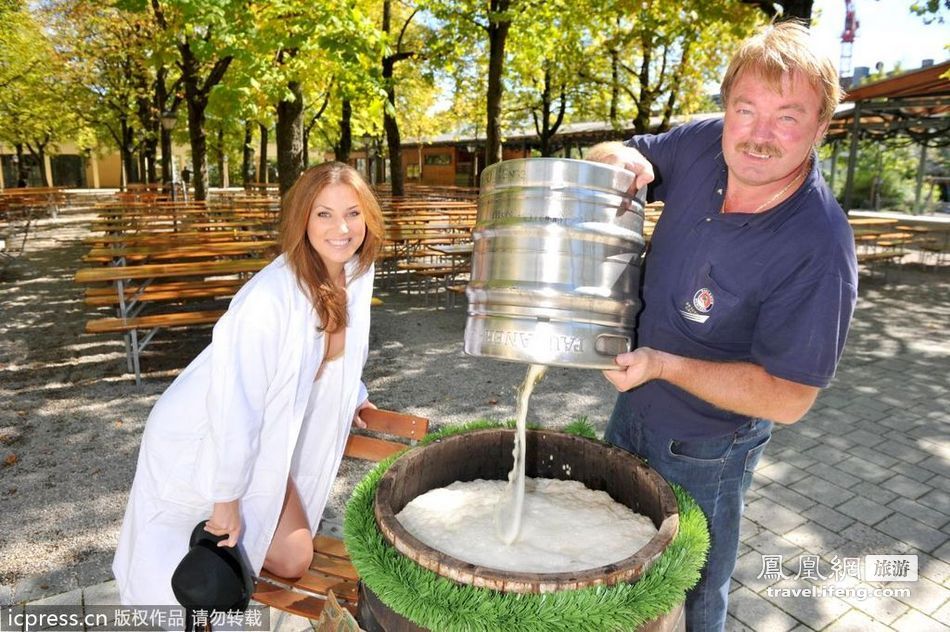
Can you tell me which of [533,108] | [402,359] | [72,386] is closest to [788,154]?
[402,359]

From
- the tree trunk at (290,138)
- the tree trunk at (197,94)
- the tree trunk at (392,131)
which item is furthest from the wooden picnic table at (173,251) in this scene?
the tree trunk at (392,131)

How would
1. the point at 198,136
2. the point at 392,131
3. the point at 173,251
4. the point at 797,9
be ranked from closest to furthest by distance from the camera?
the point at 797,9 → the point at 173,251 → the point at 198,136 → the point at 392,131

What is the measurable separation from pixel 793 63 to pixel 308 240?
5.68 ft

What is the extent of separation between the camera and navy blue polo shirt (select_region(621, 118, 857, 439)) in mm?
1635

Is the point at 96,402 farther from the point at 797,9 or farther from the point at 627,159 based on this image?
the point at 797,9

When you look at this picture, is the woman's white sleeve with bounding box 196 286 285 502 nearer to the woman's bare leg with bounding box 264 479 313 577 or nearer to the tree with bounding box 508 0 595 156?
the woman's bare leg with bounding box 264 479 313 577

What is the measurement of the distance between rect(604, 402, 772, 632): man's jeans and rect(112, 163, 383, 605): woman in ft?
3.95

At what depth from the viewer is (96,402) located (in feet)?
18.3

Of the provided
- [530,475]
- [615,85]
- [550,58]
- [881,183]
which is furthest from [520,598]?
[881,183]

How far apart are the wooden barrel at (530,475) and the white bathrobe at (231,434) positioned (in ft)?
2.01

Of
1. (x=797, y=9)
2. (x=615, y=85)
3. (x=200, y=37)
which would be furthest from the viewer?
(x=615, y=85)

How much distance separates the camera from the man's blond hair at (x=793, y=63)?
5.41ft

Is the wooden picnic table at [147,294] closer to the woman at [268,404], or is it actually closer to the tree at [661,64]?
the woman at [268,404]

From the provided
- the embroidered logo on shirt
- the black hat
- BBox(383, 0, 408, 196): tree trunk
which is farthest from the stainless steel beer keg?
BBox(383, 0, 408, 196): tree trunk
